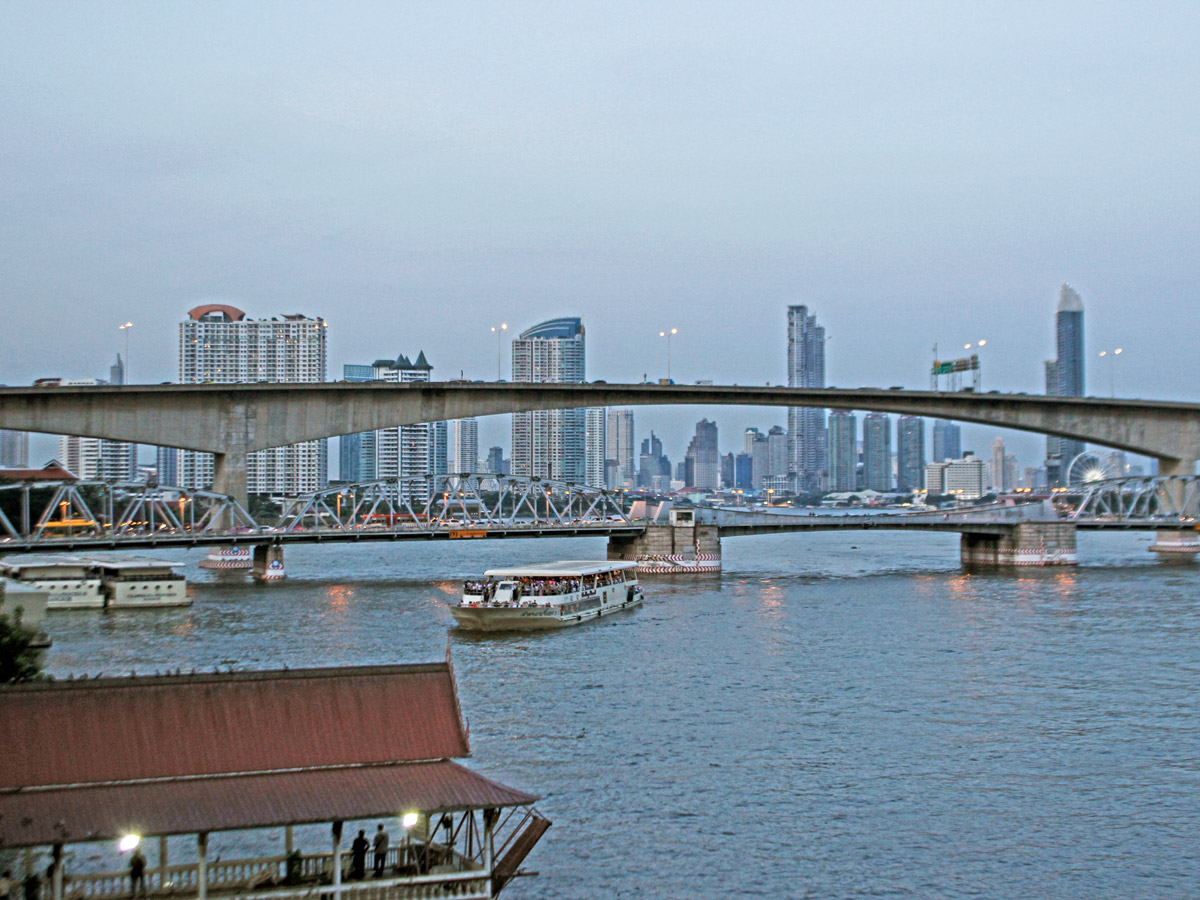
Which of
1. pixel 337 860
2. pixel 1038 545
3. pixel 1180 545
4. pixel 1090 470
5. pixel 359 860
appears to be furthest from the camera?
pixel 1090 470

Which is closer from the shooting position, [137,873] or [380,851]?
[137,873]

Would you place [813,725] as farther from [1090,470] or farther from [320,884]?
[1090,470]

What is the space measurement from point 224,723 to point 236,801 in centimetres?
162

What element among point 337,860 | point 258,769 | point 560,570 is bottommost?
point 337,860

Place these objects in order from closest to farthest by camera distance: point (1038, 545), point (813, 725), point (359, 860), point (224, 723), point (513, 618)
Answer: point (224, 723)
point (359, 860)
point (813, 725)
point (513, 618)
point (1038, 545)

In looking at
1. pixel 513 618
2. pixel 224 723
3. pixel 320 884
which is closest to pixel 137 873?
pixel 224 723

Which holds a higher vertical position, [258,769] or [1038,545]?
[258,769]

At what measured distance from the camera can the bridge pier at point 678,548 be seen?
8488 centimetres

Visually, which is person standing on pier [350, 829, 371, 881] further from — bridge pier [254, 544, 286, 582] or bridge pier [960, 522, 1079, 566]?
bridge pier [960, 522, 1079, 566]

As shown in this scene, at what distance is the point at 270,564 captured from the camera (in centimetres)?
8000

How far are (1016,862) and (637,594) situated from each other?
147ft

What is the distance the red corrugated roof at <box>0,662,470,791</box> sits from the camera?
1678cm

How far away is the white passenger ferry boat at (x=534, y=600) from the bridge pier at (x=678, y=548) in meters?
22.2

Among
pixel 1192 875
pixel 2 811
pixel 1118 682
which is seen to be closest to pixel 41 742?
pixel 2 811
